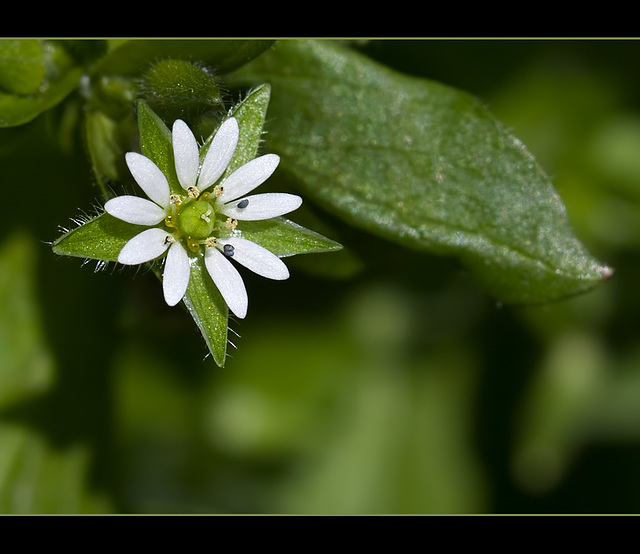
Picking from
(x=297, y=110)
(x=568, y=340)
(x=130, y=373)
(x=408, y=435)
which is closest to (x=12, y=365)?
(x=130, y=373)

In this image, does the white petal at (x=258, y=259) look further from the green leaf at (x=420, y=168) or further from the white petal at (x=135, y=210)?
the green leaf at (x=420, y=168)

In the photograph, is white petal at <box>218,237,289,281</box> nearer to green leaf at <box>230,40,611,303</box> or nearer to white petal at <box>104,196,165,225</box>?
white petal at <box>104,196,165,225</box>

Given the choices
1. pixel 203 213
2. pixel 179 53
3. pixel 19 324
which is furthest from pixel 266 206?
pixel 19 324

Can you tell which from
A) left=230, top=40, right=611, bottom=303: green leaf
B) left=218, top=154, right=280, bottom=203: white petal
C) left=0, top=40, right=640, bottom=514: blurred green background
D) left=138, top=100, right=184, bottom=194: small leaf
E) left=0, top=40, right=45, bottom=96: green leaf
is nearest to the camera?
left=138, top=100, right=184, bottom=194: small leaf

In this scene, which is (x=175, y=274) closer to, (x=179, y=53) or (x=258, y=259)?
(x=258, y=259)

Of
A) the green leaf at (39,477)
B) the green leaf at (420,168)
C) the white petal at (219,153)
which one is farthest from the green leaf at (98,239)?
the green leaf at (39,477)

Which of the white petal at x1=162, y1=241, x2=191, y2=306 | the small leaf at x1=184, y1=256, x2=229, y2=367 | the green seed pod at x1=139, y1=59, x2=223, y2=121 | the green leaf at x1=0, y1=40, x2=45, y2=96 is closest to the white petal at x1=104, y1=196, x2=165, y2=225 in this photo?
the white petal at x1=162, y1=241, x2=191, y2=306

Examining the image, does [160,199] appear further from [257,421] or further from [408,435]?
[408,435]
